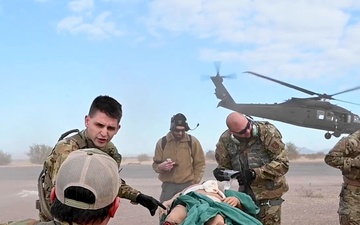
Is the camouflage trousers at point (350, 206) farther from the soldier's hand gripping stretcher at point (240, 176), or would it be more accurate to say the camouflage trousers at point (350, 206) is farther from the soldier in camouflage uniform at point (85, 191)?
the soldier in camouflage uniform at point (85, 191)

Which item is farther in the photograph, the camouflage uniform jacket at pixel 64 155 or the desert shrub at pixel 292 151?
the desert shrub at pixel 292 151

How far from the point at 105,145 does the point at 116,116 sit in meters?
0.26

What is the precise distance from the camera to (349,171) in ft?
17.5

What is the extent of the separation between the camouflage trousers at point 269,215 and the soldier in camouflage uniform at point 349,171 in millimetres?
824

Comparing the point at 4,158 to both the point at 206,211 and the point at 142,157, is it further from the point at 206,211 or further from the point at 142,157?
the point at 206,211

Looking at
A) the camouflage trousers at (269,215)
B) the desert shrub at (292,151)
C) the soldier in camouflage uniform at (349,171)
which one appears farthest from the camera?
the desert shrub at (292,151)

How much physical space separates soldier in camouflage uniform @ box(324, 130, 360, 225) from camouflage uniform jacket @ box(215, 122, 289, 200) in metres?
0.69

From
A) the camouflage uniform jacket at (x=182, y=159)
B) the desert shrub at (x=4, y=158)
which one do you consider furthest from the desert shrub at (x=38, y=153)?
the camouflage uniform jacket at (x=182, y=159)

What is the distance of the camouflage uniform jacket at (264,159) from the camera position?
4.89 m

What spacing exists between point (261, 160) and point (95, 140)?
195 cm

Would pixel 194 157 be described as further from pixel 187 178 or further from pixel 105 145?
pixel 105 145

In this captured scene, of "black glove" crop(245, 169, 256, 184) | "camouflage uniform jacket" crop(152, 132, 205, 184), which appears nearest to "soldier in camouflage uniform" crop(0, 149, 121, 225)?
"black glove" crop(245, 169, 256, 184)

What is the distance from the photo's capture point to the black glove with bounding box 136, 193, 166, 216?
11.7 ft

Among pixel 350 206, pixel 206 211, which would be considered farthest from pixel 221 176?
pixel 350 206
